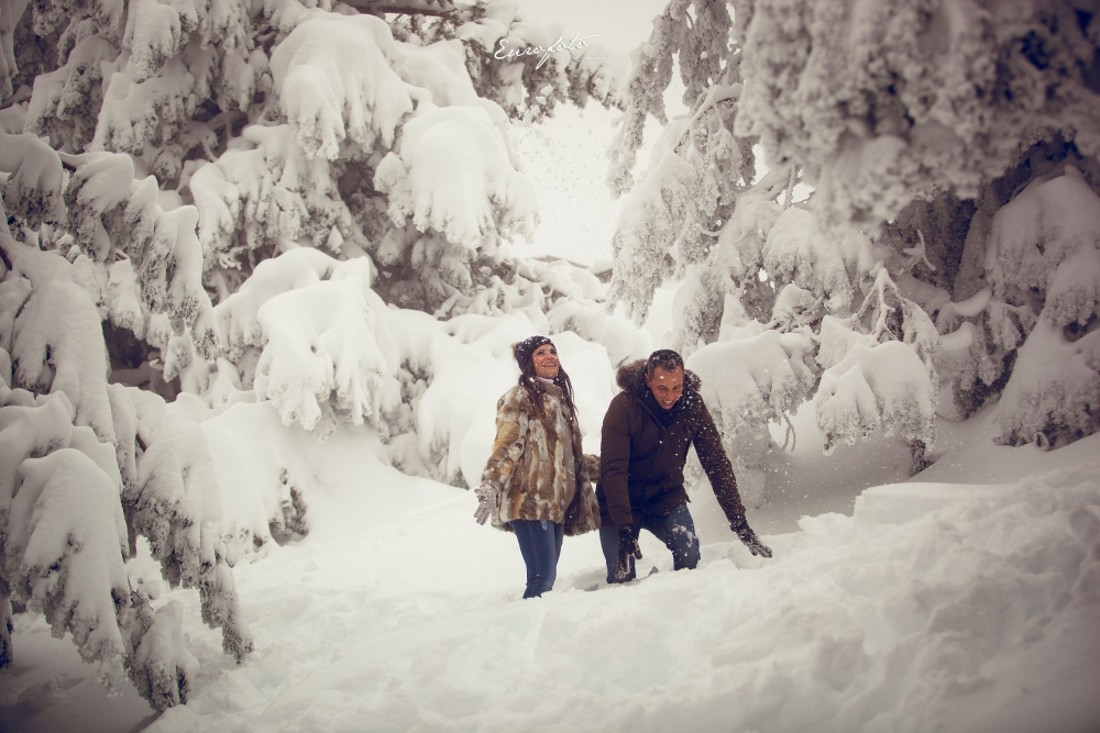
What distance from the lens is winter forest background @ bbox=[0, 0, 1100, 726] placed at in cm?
174

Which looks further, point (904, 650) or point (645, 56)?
point (645, 56)

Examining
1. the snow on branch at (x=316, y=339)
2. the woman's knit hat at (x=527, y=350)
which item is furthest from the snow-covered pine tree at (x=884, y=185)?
the snow on branch at (x=316, y=339)

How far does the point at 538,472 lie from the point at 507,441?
281 mm

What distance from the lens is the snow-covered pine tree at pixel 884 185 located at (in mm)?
1544

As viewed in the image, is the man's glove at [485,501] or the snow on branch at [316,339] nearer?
the man's glove at [485,501]

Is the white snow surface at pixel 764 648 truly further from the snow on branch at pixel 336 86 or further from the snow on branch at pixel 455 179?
the snow on branch at pixel 336 86

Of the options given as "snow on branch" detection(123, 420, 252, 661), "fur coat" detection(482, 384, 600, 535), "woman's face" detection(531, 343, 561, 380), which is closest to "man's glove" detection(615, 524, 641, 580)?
"fur coat" detection(482, 384, 600, 535)

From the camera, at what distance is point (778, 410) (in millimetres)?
5141

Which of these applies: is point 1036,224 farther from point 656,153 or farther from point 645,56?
point 645,56

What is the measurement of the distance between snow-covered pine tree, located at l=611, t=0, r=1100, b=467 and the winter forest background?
1 cm

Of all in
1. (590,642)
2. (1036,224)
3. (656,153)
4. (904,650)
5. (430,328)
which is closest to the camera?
(904,650)

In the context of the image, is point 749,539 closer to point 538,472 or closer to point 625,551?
point 625,551

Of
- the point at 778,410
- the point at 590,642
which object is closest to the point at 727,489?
the point at 778,410

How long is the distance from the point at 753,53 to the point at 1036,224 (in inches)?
154
